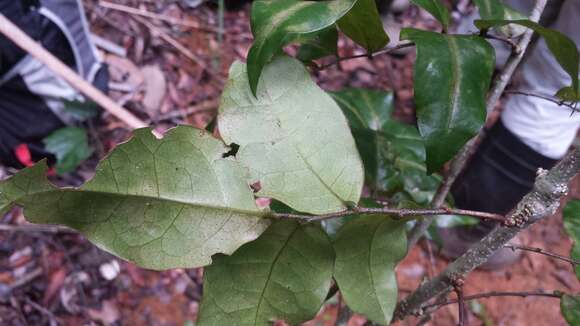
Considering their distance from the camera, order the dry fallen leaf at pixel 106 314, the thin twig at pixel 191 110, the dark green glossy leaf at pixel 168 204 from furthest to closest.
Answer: the thin twig at pixel 191 110, the dry fallen leaf at pixel 106 314, the dark green glossy leaf at pixel 168 204

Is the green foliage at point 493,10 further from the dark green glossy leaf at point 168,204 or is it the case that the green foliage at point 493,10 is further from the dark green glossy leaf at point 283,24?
the dark green glossy leaf at point 168,204

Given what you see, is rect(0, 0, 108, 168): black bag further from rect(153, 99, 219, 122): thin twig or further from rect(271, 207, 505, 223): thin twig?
rect(271, 207, 505, 223): thin twig

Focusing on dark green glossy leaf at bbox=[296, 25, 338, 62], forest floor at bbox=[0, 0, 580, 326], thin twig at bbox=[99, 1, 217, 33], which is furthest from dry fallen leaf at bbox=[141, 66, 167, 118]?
dark green glossy leaf at bbox=[296, 25, 338, 62]

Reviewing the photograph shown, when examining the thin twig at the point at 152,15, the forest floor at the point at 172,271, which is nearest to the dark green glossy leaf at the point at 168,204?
the forest floor at the point at 172,271

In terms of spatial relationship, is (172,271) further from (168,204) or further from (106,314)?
(168,204)

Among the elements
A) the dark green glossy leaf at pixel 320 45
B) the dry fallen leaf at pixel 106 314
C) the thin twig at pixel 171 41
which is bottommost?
the dry fallen leaf at pixel 106 314

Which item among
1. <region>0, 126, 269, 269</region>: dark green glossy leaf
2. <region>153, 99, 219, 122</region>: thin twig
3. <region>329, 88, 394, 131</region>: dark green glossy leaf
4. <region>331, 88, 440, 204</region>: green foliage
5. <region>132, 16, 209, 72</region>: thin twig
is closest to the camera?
<region>0, 126, 269, 269</region>: dark green glossy leaf

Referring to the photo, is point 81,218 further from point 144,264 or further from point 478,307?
point 478,307
